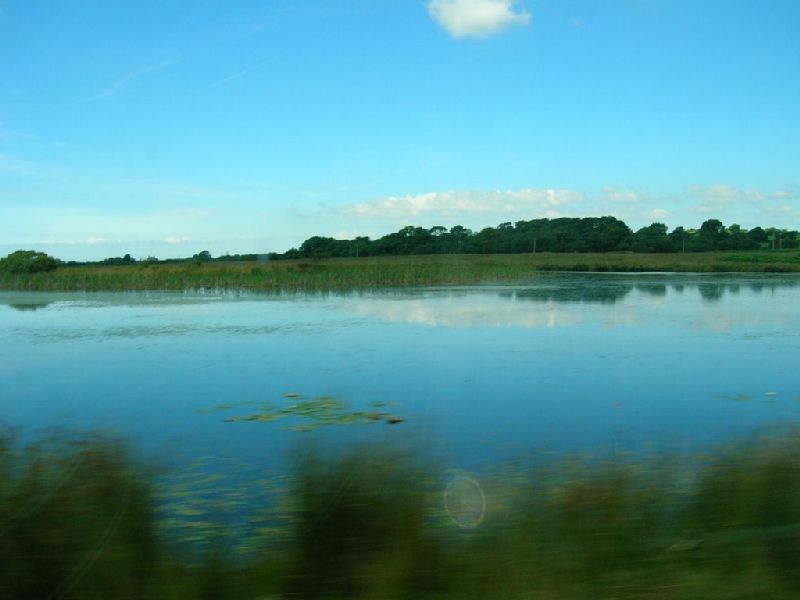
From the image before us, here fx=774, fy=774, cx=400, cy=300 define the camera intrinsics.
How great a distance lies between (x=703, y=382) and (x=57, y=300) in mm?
20554

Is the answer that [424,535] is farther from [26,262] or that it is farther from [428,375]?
[26,262]

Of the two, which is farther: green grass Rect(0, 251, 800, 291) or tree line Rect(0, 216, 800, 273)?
tree line Rect(0, 216, 800, 273)

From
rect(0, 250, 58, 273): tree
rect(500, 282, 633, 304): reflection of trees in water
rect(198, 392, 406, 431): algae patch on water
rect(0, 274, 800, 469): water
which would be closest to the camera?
rect(0, 274, 800, 469): water

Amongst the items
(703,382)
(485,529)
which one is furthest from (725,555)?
(703,382)

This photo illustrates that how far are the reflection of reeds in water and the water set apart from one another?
0.98 meters

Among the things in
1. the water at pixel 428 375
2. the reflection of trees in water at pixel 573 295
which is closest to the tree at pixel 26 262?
the water at pixel 428 375

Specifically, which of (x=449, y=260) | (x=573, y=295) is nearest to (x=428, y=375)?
(x=573, y=295)

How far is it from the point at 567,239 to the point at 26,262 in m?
36.4

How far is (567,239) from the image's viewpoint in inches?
2233

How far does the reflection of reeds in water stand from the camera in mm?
2906

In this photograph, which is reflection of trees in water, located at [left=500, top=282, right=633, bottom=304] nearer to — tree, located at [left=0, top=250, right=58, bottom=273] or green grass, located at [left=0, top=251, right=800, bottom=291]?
green grass, located at [left=0, top=251, right=800, bottom=291]

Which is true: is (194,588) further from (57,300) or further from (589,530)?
(57,300)

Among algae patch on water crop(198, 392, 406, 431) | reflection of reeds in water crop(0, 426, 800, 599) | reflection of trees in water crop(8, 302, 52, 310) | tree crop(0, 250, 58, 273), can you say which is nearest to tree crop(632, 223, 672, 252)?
tree crop(0, 250, 58, 273)

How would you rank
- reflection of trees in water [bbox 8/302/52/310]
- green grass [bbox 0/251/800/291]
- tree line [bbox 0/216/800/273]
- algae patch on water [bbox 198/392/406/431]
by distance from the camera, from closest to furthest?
1. algae patch on water [bbox 198/392/406/431]
2. reflection of trees in water [bbox 8/302/52/310]
3. green grass [bbox 0/251/800/291]
4. tree line [bbox 0/216/800/273]
